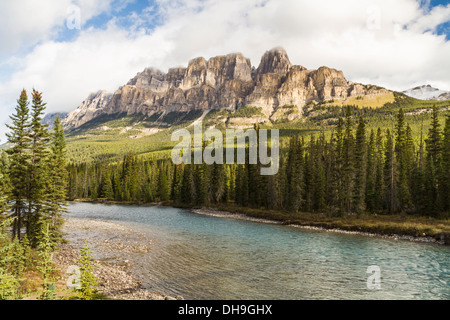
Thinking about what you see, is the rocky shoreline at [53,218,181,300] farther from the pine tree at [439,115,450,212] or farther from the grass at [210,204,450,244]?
the pine tree at [439,115,450,212]

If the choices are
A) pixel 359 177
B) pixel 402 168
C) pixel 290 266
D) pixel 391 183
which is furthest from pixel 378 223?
pixel 290 266

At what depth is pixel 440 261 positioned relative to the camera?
27.4m

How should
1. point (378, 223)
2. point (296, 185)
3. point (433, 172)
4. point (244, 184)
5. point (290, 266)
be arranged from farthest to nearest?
point (244, 184), point (296, 185), point (433, 172), point (378, 223), point (290, 266)

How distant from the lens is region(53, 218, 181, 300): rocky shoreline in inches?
736

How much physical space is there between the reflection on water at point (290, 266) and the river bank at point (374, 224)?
10.1 feet

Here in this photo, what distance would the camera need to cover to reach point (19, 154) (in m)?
28.3

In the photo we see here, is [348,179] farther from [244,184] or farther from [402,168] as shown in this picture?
[244,184]

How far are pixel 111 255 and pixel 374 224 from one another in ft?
125

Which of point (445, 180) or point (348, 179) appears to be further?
point (348, 179)

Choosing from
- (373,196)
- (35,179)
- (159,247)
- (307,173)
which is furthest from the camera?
(307,173)
